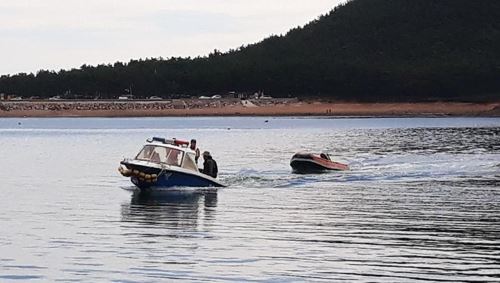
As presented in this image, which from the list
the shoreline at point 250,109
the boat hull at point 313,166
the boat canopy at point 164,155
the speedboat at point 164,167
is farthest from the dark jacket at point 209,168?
the shoreline at point 250,109

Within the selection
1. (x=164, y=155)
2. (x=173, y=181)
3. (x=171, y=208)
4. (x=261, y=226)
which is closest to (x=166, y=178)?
(x=173, y=181)

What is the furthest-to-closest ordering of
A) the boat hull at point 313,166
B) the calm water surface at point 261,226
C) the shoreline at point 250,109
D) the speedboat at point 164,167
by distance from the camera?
the shoreline at point 250,109 < the boat hull at point 313,166 < the speedboat at point 164,167 < the calm water surface at point 261,226

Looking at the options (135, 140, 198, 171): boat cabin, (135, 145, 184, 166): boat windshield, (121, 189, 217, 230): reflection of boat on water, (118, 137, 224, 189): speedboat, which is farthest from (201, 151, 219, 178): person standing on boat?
(135, 145, 184, 166): boat windshield

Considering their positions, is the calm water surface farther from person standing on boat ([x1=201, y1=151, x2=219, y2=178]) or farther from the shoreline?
the shoreline

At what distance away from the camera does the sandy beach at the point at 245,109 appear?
179 metres

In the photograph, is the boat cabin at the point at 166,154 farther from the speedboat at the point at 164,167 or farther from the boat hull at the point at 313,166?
the boat hull at the point at 313,166

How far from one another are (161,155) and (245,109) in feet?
487

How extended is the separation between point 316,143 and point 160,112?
346 feet

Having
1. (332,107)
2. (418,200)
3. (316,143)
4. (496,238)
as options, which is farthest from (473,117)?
(496,238)

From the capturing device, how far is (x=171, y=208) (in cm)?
3662

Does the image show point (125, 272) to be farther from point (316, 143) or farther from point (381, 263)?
point (316, 143)

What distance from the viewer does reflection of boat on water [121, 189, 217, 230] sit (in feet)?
107

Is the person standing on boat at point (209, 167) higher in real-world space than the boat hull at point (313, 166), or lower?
higher

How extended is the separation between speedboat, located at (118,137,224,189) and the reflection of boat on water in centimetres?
47
